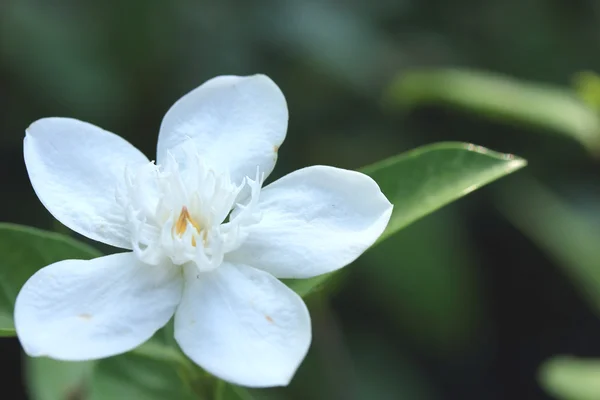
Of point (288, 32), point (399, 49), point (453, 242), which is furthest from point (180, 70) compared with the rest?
point (453, 242)

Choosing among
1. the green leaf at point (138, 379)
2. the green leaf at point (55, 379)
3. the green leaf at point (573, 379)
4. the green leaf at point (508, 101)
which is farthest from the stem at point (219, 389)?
the green leaf at point (508, 101)

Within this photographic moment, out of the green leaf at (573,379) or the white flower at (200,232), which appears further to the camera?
the green leaf at (573,379)

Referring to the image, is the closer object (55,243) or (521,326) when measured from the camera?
(55,243)

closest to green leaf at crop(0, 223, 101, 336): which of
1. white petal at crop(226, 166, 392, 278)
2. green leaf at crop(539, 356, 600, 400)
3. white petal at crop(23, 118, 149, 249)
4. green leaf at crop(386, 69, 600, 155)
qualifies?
white petal at crop(23, 118, 149, 249)

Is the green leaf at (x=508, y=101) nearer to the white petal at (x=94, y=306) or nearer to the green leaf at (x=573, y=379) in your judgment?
the green leaf at (x=573, y=379)

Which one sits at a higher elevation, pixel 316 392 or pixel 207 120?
pixel 207 120

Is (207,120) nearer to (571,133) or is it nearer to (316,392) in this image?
(571,133)

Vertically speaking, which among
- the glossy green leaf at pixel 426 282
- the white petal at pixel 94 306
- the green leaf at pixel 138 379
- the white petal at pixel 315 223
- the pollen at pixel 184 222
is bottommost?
the glossy green leaf at pixel 426 282
